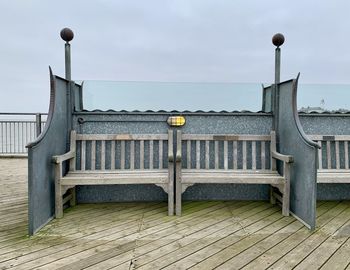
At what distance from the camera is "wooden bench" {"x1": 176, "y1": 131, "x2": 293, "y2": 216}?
260 centimetres

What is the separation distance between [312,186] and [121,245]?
1648 mm

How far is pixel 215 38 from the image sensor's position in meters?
7.12

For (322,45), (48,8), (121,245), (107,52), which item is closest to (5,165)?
(107,52)

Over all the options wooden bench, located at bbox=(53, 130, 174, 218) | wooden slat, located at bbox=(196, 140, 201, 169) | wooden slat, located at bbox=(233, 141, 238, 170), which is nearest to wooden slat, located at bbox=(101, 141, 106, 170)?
wooden bench, located at bbox=(53, 130, 174, 218)

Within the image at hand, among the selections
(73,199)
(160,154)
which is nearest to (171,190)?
(160,154)

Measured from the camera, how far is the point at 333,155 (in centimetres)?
315

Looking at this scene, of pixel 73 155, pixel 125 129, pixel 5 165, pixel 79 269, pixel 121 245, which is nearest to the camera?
pixel 79 269

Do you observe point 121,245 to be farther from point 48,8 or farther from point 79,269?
point 48,8

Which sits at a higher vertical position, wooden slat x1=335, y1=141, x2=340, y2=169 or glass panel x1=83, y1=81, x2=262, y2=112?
glass panel x1=83, y1=81, x2=262, y2=112

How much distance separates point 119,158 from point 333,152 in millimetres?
2569

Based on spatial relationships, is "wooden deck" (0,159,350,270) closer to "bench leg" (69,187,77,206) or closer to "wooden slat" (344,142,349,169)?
"bench leg" (69,187,77,206)

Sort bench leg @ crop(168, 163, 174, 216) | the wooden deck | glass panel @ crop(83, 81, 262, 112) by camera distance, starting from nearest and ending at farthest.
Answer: the wooden deck < bench leg @ crop(168, 163, 174, 216) < glass panel @ crop(83, 81, 262, 112)

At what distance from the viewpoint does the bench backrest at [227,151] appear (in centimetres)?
299

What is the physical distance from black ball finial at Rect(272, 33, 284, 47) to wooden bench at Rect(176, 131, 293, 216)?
1.04 metres
